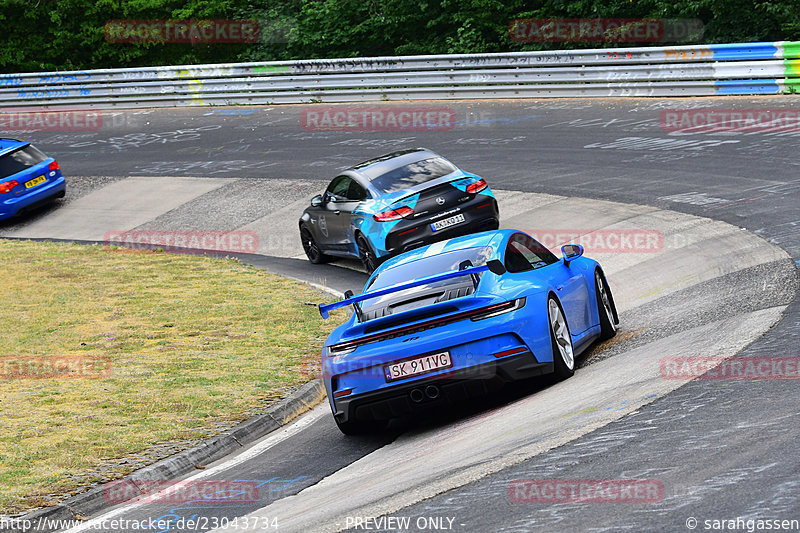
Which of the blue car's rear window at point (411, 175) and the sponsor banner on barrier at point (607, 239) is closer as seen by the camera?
the sponsor banner on barrier at point (607, 239)

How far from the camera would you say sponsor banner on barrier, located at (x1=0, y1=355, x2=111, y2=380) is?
11.2 meters

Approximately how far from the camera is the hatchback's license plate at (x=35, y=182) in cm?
2286

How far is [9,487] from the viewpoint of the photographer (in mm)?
7672

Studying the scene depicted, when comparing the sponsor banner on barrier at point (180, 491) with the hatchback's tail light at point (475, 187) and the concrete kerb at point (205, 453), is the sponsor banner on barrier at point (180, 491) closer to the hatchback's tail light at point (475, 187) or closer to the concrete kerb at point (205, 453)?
the concrete kerb at point (205, 453)

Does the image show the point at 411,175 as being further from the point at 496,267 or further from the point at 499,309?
the point at 499,309

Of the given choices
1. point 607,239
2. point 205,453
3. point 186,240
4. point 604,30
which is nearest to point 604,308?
point 205,453

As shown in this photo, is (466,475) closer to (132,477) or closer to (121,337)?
(132,477)

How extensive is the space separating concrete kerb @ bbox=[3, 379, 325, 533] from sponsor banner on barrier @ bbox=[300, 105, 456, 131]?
50.6 ft

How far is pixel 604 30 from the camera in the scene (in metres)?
29.7

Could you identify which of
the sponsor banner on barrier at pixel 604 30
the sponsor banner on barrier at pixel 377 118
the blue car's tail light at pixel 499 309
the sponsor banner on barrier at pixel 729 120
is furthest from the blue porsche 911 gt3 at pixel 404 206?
the sponsor banner on barrier at pixel 604 30

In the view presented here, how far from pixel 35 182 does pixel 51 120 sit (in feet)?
37.9

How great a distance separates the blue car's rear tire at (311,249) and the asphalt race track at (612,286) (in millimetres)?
484

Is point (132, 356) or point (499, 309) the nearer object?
point (499, 309)

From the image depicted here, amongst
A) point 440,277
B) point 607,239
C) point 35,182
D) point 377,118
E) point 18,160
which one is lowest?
point 35,182
